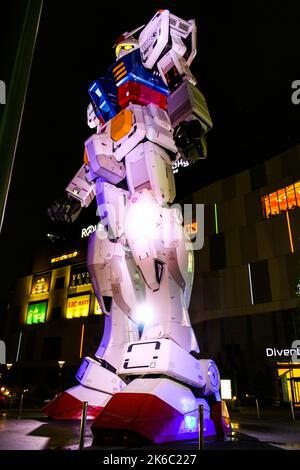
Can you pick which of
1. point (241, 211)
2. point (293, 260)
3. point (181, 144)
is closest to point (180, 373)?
point (181, 144)

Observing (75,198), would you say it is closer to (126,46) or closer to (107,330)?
(107,330)

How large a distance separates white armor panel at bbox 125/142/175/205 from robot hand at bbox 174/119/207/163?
35cm

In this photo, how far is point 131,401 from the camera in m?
4.18

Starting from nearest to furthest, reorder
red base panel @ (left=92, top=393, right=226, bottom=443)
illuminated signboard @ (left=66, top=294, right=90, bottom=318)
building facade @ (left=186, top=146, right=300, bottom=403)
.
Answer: red base panel @ (left=92, top=393, right=226, bottom=443)
building facade @ (left=186, top=146, right=300, bottom=403)
illuminated signboard @ (left=66, top=294, right=90, bottom=318)

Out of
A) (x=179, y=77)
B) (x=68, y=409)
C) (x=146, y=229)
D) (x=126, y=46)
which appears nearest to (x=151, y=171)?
(x=146, y=229)

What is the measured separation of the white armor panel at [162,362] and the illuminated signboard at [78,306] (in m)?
26.1

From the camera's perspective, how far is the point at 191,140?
591cm

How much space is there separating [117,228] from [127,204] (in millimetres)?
474

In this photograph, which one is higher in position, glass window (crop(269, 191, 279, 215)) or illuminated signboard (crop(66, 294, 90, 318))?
glass window (crop(269, 191, 279, 215))

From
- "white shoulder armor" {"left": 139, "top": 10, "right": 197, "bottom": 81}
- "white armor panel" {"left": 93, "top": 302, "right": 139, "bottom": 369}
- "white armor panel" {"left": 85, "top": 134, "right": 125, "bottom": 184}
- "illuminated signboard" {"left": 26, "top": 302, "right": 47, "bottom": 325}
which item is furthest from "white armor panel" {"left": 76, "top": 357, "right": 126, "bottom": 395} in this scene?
"illuminated signboard" {"left": 26, "top": 302, "right": 47, "bottom": 325}

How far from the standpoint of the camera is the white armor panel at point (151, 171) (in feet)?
19.1

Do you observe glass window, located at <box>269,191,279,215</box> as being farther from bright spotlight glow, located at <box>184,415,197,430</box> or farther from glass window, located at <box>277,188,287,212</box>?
bright spotlight glow, located at <box>184,415,197,430</box>

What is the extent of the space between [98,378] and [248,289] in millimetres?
17501

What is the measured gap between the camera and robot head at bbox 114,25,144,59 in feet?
22.3
